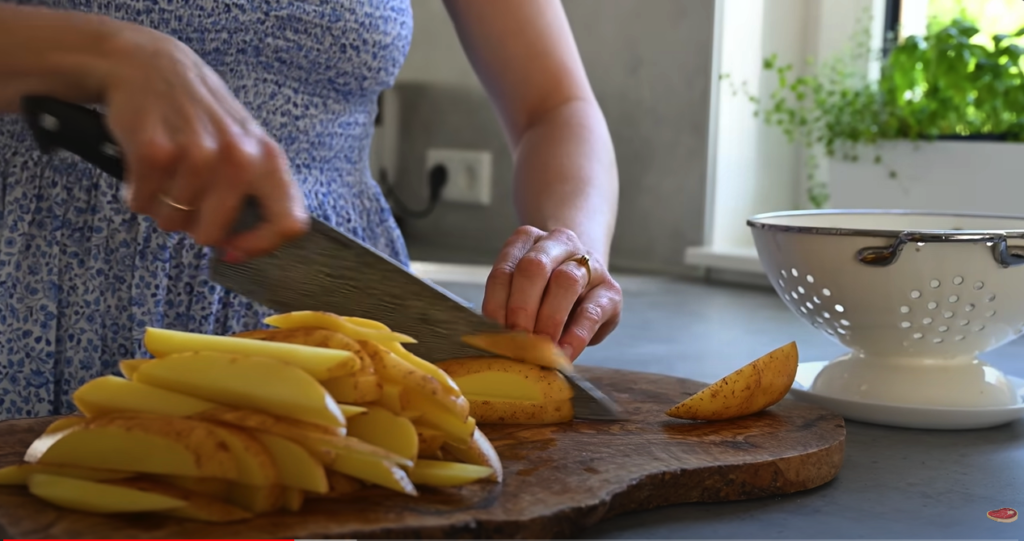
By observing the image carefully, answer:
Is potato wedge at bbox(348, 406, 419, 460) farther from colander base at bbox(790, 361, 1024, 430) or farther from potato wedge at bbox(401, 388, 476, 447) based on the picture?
colander base at bbox(790, 361, 1024, 430)

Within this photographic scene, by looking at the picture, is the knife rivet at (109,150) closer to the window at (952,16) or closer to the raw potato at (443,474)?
the raw potato at (443,474)

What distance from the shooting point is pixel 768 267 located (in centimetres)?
105

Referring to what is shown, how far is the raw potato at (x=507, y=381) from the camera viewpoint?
90 cm

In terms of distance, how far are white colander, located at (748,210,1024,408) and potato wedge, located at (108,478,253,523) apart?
1.85ft

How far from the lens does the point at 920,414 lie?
3.18 feet

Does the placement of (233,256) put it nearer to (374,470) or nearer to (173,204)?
(173,204)

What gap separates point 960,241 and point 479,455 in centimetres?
47

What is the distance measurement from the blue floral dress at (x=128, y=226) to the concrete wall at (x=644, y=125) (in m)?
1.31

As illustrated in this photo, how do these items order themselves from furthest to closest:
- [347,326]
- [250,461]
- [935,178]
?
1. [935,178]
2. [347,326]
3. [250,461]

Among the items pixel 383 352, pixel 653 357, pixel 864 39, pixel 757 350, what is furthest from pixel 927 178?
pixel 383 352

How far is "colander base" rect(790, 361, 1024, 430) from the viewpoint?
3.17ft

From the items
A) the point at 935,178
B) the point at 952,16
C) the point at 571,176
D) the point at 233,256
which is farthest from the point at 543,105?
the point at 952,16

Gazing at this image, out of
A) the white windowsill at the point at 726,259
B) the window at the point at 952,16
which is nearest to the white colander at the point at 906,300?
the white windowsill at the point at 726,259

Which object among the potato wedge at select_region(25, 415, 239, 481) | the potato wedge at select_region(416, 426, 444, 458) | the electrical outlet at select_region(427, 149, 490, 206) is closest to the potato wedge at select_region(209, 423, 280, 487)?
the potato wedge at select_region(25, 415, 239, 481)
